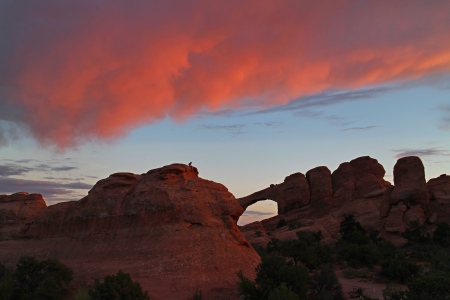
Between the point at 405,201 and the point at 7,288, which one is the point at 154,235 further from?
the point at 405,201

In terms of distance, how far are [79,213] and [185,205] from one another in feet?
19.5

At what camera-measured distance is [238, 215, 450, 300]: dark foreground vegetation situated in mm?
14881

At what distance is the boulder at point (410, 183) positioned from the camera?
41344 mm

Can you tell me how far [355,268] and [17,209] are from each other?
25.6 metres

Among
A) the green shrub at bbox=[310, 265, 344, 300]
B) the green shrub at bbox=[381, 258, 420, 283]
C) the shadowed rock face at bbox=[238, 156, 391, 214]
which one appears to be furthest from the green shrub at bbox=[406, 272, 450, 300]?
the shadowed rock face at bbox=[238, 156, 391, 214]

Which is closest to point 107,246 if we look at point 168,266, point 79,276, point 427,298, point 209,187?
point 79,276

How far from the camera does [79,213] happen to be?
22.6 metres

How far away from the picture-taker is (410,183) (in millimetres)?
42312

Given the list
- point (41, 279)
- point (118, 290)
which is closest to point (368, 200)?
point (41, 279)

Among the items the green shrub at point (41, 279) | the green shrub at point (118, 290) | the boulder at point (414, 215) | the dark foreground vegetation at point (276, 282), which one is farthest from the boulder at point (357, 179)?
the green shrub at point (118, 290)

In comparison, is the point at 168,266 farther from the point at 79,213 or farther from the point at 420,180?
the point at 420,180

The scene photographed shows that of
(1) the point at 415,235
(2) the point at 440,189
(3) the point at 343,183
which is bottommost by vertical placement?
(1) the point at 415,235

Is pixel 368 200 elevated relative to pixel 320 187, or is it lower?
lower

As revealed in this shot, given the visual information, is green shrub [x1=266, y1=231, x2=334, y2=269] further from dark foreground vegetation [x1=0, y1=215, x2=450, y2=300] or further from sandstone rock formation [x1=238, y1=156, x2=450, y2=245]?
sandstone rock formation [x1=238, y1=156, x2=450, y2=245]
